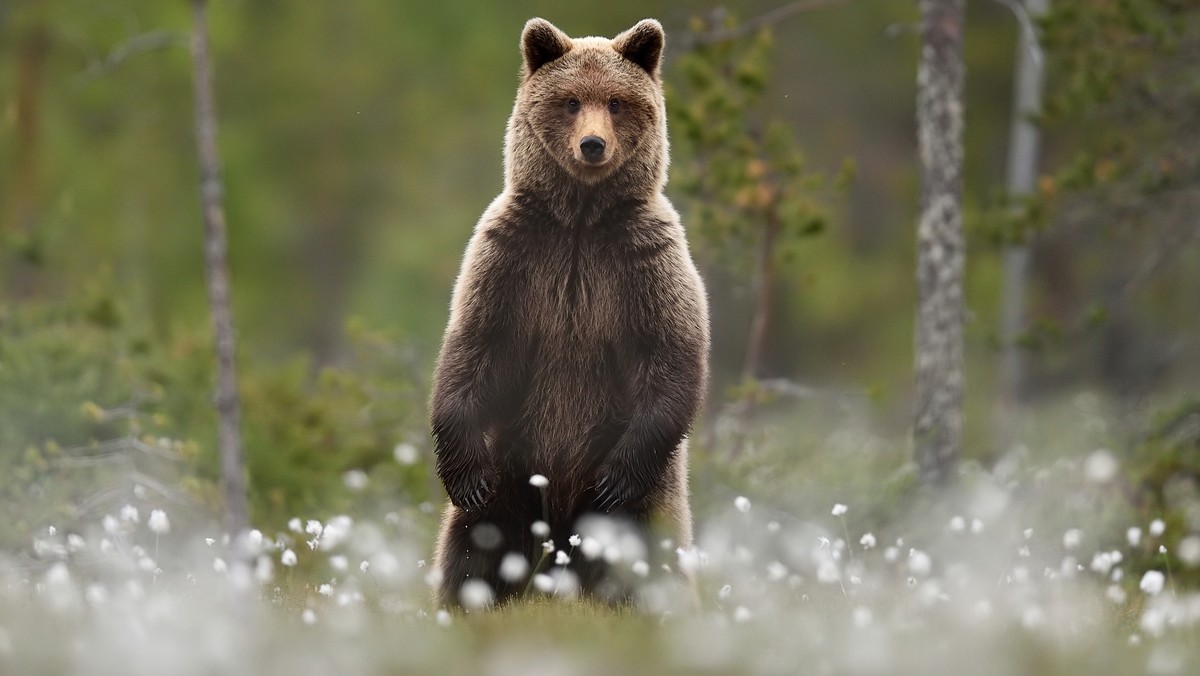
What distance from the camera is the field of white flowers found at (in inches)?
169

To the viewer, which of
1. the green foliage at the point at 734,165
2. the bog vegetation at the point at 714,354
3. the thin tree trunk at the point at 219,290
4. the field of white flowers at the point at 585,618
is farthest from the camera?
the green foliage at the point at 734,165

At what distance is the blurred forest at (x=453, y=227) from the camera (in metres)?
9.38

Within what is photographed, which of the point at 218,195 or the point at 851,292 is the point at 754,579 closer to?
the point at 218,195

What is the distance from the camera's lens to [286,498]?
369 inches

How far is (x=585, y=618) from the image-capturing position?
4949mm

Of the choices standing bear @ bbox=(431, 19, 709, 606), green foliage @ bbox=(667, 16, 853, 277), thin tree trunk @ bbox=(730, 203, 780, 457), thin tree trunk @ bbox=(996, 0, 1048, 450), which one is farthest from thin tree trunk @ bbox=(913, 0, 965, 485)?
thin tree trunk @ bbox=(996, 0, 1048, 450)

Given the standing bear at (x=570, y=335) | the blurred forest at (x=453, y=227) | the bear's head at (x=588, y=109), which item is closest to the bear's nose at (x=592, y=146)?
the bear's head at (x=588, y=109)

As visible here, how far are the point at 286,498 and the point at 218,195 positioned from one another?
3.57m

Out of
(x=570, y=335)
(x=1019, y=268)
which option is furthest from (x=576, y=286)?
(x=1019, y=268)

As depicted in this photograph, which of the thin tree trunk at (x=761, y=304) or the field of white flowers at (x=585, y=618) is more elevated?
the thin tree trunk at (x=761, y=304)

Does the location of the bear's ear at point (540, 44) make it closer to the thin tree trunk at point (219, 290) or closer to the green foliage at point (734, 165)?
the thin tree trunk at point (219, 290)

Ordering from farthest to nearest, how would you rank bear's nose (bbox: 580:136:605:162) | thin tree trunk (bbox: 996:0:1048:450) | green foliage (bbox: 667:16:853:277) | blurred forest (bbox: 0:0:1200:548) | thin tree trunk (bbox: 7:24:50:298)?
1. thin tree trunk (bbox: 996:0:1048:450)
2. thin tree trunk (bbox: 7:24:50:298)
3. green foliage (bbox: 667:16:853:277)
4. blurred forest (bbox: 0:0:1200:548)
5. bear's nose (bbox: 580:136:605:162)

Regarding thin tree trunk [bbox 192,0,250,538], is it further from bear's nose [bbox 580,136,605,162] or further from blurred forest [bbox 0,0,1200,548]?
bear's nose [bbox 580,136,605,162]

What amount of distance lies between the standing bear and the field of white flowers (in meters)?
0.22
